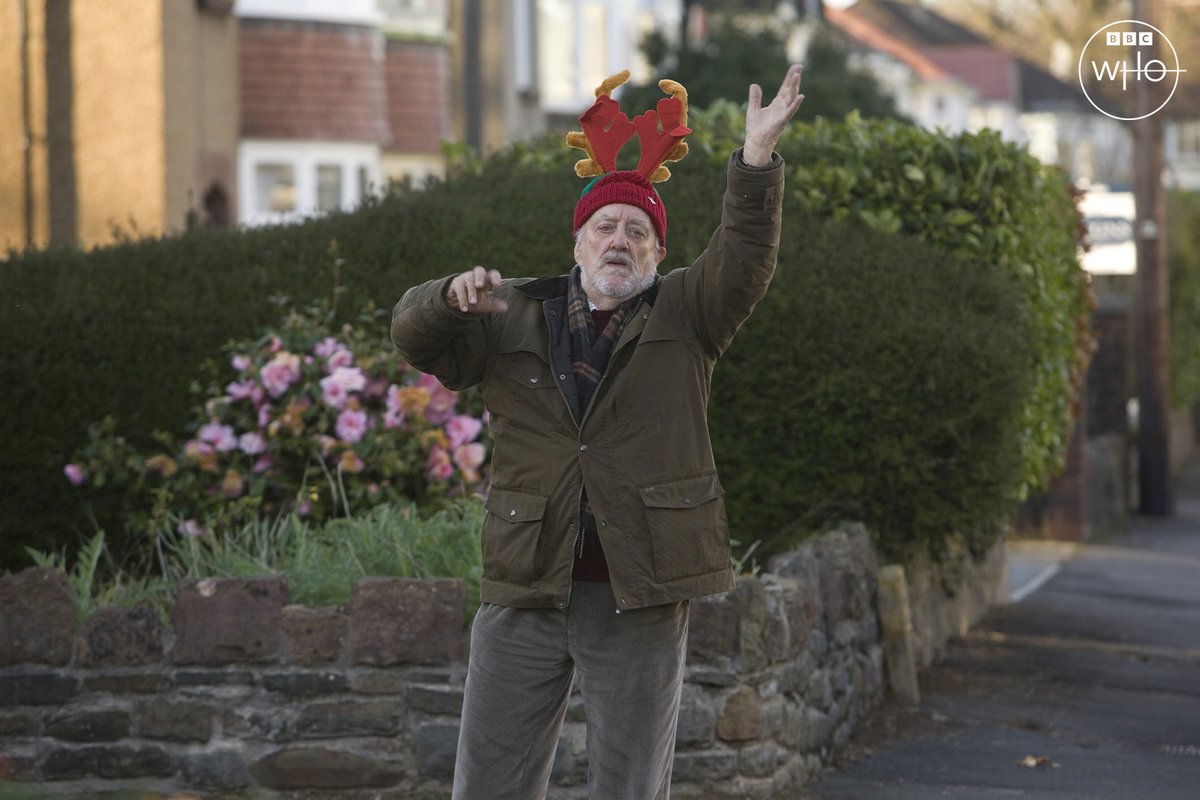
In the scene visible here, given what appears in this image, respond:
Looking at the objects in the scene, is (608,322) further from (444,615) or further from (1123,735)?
(1123,735)

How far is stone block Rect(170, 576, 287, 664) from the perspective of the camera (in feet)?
19.7

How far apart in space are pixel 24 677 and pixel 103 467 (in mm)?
1631

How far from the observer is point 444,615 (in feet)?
19.7

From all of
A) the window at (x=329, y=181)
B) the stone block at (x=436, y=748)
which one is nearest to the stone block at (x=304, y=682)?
the stone block at (x=436, y=748)

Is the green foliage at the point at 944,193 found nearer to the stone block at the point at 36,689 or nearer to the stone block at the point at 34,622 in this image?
the stone block at the point at 34,622

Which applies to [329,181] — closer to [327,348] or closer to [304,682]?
[327,348]

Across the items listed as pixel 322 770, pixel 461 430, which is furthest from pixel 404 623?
pixel 461 430

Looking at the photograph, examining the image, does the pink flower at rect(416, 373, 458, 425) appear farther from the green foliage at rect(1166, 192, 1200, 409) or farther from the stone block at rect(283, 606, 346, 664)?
the green foliage at rect(1166, 192, 1200, 409)

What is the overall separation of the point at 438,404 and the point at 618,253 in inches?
125

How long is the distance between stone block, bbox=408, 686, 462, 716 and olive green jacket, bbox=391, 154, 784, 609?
169cm

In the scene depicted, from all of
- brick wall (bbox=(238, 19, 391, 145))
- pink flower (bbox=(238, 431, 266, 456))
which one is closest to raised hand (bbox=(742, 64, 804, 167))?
pink flower (bbox=(238, 431, 266, 456))

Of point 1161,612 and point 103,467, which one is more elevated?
point 103,467

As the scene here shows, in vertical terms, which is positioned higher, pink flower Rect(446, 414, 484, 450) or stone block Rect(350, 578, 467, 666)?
pink flower Rect(446, 414, 484, 450)

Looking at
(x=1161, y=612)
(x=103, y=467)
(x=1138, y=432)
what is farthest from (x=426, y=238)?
(x=1138, y=432)
